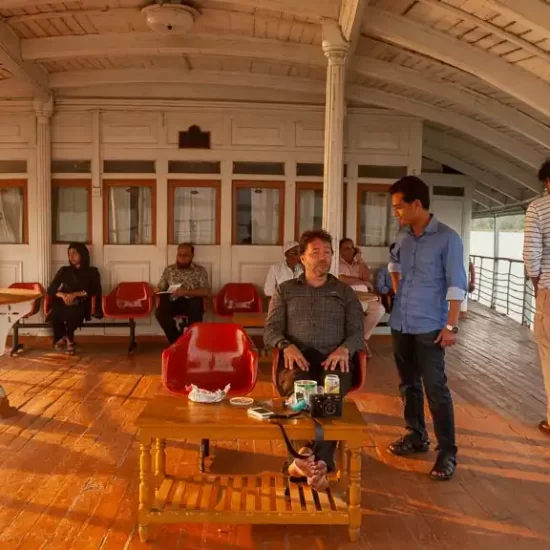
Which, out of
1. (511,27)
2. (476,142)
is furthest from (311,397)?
(476,142)

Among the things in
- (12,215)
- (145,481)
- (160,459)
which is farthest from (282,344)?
(12,215)

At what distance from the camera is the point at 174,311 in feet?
24.7

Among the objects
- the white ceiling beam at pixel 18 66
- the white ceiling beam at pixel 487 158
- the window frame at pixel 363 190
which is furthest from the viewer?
the white ceiling beam at pixel 487 158

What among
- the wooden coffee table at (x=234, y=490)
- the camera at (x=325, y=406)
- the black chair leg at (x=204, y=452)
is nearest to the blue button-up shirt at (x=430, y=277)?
the wooden coffee table at (x=234, y=490)

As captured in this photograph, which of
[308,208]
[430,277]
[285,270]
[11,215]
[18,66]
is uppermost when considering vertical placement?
[18,66]

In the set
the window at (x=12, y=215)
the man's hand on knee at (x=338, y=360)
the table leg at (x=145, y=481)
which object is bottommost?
the table leg at (x=145, y=481)

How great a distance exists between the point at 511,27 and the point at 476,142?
513cm

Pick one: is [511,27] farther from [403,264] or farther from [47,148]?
[47,148]

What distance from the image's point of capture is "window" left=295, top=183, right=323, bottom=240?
8148 millimetres

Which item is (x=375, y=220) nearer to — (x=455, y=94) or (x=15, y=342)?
(x=455, y=94)

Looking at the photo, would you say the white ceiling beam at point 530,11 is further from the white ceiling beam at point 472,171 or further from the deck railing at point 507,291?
the white ceiling beam at point 472,171

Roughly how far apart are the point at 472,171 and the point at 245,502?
908 cm

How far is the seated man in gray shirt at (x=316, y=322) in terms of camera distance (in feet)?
11.7

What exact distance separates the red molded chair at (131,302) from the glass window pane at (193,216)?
2.55ft
